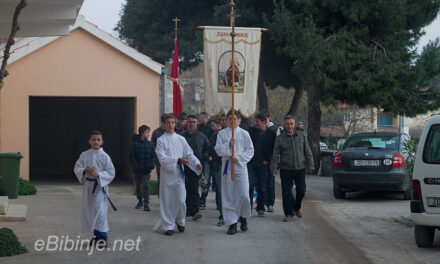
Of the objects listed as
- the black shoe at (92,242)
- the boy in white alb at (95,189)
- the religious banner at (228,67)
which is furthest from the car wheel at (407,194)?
the black shoe at (92,242)

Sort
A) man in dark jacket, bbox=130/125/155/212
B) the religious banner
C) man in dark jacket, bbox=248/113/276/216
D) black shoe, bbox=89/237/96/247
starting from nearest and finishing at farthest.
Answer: black shoe, bbox=89/237/96/247 → the religious banner → man in dark jacket, bbox=248/113/276/216 → man in dark jacket, bbox=130/125/155/212

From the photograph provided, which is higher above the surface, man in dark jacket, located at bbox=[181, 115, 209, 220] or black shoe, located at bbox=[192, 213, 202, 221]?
man in dark jacket, located at bbox=[181, 115, 209, 220]

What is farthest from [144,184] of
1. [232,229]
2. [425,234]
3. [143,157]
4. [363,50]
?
[363,50]

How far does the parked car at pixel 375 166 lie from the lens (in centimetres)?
1560

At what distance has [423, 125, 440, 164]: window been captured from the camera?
31.6 ft

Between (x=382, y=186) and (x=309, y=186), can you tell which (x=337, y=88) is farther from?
(x=382, y=186)

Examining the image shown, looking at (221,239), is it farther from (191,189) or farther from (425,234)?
(425,234)

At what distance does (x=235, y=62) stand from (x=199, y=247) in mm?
4125

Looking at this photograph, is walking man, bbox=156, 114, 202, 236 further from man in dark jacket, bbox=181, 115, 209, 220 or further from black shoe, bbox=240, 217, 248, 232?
man in dark jacket, bbox=181, 115, 209, 220

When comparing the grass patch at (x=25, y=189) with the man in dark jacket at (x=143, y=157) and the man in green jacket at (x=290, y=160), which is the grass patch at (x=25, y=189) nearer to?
the man in dark jacket at (x=143, y=157)

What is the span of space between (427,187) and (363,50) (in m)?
14.4

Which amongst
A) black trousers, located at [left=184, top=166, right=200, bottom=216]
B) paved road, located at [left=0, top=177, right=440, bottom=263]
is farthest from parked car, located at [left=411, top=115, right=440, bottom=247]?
black trousers, located at [left=184, top=166, right=200, bottom=216]

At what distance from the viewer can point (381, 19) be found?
23.9 meters

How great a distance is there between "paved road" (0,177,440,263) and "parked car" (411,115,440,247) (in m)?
0.36
